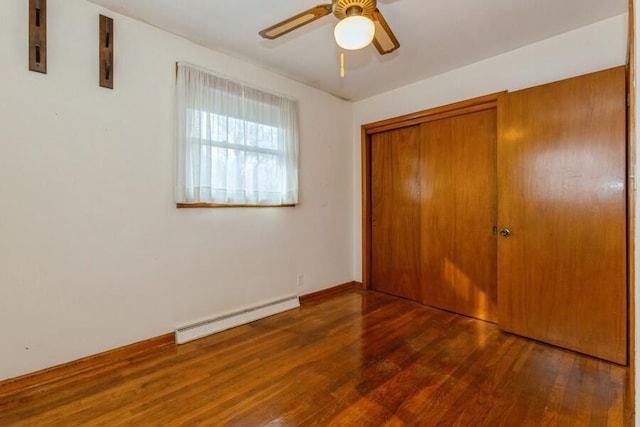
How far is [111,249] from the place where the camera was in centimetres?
212

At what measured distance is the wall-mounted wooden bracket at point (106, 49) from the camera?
206cm

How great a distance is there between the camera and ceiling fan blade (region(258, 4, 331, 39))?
155 cm

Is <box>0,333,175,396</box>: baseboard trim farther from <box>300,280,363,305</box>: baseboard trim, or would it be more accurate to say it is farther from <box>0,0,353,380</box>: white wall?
<box>300,280,363,305</box>: baseboard trim

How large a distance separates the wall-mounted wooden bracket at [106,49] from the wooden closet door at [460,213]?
2.87 metres

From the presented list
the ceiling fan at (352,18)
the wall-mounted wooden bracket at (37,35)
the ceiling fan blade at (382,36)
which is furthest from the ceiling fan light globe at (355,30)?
A: the wall-mounted wooden bracket at (37,35)

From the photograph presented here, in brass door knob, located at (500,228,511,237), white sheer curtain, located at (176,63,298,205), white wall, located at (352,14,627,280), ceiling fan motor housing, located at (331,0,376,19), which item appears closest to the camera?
ceiling fan motor housing, located at (331,0,376,19)

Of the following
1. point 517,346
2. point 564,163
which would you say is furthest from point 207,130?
point 517,346

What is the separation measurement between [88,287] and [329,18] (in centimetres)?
253

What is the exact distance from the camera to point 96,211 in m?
2.06

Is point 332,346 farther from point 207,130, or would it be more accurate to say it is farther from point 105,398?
point 207,130

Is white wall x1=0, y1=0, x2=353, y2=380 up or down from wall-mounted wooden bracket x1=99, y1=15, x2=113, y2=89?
down

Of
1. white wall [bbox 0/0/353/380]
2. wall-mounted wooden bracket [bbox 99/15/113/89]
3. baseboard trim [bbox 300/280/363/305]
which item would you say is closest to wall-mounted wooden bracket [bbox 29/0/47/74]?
white wall [bbox 0/0/353/380]

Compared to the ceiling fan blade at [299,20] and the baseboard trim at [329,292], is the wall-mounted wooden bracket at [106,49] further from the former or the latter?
the baseboard trim at [329,292]

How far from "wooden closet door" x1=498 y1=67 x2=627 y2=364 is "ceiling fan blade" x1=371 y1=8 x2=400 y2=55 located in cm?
135
